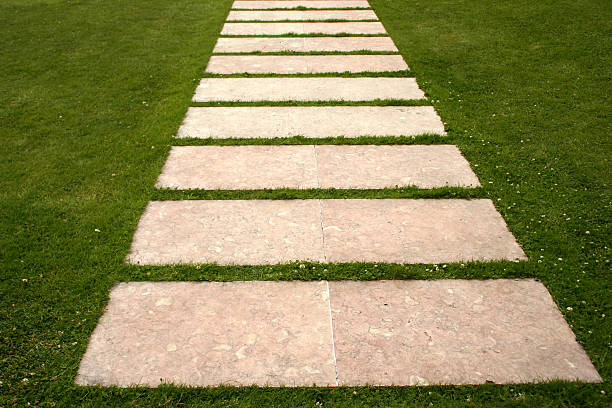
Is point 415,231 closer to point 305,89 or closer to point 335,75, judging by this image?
point 305,89

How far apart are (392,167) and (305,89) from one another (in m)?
2.37

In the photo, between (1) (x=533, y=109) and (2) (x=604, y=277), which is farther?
(1) (x=533, y=109)

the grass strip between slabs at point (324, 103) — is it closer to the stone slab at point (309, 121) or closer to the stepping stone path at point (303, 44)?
the stone slab at point (309, 121)

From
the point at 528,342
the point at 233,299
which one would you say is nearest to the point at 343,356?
the point at 233,299

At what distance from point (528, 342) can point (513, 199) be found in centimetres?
164

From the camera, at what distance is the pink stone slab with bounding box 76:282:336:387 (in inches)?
111

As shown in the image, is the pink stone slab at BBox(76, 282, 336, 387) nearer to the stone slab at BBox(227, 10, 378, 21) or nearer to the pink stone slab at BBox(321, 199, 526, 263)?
the pink stone slab at BBox(321, 199, 526, 263)

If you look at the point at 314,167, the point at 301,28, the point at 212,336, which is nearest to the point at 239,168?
the point at 314,167

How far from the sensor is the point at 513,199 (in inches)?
170

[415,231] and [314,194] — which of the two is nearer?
[415,231]

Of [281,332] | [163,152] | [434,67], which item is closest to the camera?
[281,332]

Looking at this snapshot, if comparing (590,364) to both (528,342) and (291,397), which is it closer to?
(528,342)

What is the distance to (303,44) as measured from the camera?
844 centimetres

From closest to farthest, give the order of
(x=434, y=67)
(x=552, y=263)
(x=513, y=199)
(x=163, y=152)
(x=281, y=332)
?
(x=281, y=332) → (x=552, y=263) → (x=513, y=199) → (x=163, y=152) → (x=434, y=67)
